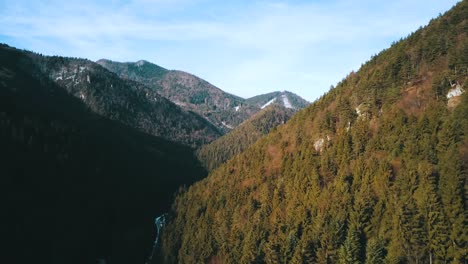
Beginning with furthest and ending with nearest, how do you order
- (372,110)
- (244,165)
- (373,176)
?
(244,165)
(372,110)
(373,176)

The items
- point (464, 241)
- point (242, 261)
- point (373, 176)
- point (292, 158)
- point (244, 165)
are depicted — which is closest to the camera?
point (464, 241)

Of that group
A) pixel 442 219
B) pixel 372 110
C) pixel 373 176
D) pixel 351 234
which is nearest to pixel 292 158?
pixel 372 110

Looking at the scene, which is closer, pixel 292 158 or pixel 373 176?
pixel 373 176

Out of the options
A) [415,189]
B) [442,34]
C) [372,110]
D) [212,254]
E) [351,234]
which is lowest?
[212,254]

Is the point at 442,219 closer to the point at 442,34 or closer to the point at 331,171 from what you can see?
the point at 331,171

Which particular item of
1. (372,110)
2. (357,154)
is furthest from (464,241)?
(372,110)

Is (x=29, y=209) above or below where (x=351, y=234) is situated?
below
